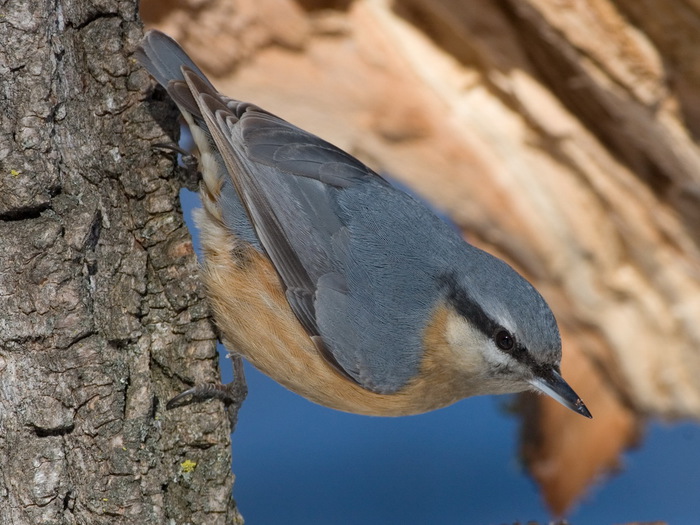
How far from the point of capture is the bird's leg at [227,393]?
2191mm

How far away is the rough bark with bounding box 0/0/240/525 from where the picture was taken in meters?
1.96

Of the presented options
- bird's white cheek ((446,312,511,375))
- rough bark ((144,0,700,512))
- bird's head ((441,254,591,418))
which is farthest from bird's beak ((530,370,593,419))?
rough bark ((144,0,700,512))

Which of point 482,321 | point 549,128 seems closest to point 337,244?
point 482,321

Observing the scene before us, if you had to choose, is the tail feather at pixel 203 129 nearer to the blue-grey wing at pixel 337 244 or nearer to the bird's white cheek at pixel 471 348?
the blue-grey wing at pixel 337 244

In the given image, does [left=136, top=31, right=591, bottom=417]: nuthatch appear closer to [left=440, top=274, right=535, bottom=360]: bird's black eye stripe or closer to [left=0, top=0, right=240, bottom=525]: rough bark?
[left=440, top=274, right=535, bottom=360]: bird's black eye stripe

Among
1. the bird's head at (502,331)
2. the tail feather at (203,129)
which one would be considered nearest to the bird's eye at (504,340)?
the bird's head at (502,331)

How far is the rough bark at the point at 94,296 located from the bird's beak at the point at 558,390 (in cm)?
90

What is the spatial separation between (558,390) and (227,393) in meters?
0.93

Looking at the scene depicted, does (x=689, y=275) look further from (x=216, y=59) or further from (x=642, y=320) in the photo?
(x=216, y=59)

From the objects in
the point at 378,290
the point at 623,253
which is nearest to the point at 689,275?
the point at 623,253

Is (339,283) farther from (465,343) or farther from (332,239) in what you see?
(465,343)

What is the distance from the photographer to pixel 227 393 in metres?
2.31

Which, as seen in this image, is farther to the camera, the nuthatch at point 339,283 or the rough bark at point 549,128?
the rough bark at point 549,128

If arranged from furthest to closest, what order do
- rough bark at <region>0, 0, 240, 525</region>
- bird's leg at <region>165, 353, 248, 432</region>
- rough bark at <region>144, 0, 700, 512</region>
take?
1. rough bark at <region>144, 0, 700, 512</region>
2. bird's leg at <region>165, 353, 248, 432</region>
3. rough bark at <region>0, 0, 240, 525</region>
